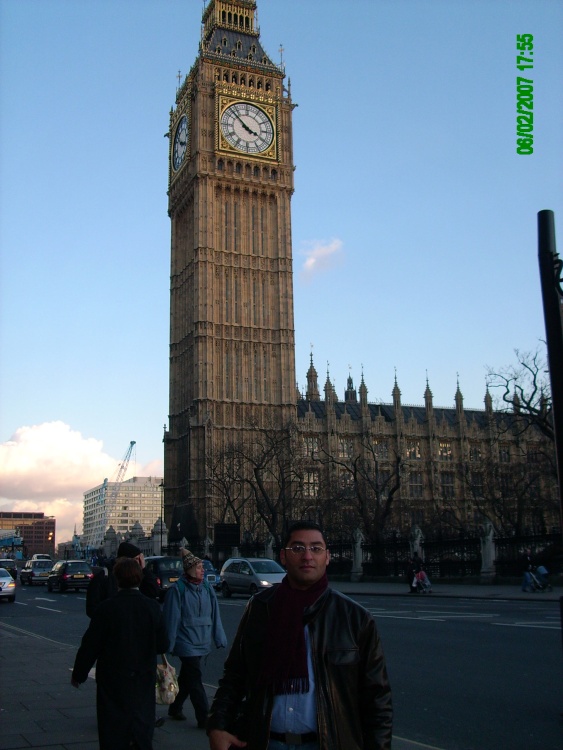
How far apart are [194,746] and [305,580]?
3810 mm

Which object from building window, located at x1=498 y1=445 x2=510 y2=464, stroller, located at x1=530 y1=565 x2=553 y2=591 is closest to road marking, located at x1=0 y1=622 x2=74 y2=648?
stroller, located at x1=530 y1=565 x2=553 y2=591

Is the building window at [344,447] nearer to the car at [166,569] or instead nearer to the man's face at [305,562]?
the car at [166,569]

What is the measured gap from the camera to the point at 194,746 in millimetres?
6613

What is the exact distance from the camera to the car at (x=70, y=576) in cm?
3444

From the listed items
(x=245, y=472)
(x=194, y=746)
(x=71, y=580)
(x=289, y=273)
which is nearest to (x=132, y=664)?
(x=194, y=746)

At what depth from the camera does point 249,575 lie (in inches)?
1075

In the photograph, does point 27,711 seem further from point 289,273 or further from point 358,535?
point 289,273

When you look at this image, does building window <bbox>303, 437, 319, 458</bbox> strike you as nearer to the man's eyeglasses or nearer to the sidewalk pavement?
the sidewalk pavement

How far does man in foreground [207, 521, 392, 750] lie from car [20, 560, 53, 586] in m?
44.9

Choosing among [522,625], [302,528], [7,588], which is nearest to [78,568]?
[7,588]

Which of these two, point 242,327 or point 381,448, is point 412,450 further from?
point 242,327

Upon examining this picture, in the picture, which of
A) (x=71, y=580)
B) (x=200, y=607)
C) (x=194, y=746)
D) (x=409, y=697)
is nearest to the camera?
(x=194, y=746)

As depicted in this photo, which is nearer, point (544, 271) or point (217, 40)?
point (544, 271)

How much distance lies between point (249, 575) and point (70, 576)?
10.8 m
